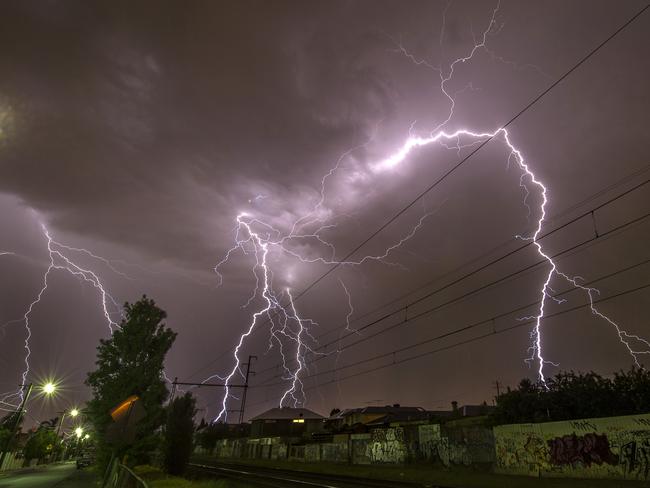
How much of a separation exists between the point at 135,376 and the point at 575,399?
23.4 m

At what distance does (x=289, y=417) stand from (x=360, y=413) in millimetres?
21559

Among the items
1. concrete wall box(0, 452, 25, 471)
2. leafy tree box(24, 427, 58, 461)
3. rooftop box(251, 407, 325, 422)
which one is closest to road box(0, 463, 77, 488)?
concrete wall box(0, 452, 25, 471)

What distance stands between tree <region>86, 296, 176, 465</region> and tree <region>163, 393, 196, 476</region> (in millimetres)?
1492

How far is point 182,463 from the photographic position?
80.6ft

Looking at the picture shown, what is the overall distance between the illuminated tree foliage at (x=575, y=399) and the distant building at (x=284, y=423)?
50998 mm

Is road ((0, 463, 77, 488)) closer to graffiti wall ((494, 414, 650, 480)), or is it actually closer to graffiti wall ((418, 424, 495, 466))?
graffiti wall ((418, 424, 495, 466))

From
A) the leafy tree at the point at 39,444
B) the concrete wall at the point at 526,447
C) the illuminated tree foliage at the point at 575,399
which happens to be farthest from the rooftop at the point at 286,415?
the illuminated tree foliage at the point at 575,399

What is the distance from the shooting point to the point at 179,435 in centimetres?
2495

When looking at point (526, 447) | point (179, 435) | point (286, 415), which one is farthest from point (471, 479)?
point (286, 415)

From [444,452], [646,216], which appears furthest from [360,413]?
[646,216]

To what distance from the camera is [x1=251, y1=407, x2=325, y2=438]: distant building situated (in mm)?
70375

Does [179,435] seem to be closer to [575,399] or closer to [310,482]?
[310,482]

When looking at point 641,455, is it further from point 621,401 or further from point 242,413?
point 242,413

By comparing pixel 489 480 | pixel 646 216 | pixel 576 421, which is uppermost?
pixel 646 216
